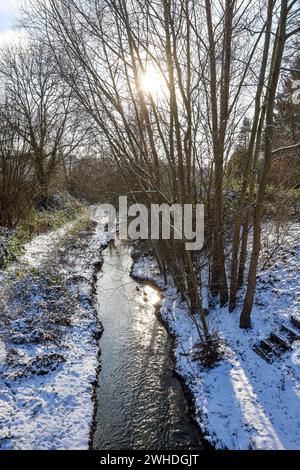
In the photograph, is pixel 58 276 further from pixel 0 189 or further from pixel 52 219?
pixel 52 219

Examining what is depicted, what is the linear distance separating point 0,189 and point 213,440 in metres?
11.2

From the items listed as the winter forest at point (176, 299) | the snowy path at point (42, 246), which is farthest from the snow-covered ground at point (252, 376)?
the snowy path at point (42, 246)

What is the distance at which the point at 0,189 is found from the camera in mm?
12555

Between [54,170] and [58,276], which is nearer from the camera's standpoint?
[58,276]

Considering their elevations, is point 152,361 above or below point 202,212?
below

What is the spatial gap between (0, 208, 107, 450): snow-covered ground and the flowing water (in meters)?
0.29

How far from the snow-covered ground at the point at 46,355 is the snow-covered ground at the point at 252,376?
1811mm

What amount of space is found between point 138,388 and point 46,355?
6.01 feet

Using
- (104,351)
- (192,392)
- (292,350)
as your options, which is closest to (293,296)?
(292,350)

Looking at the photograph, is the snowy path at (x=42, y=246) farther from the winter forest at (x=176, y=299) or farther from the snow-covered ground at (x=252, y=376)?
the snow-covered ground at (x=252, y=376)

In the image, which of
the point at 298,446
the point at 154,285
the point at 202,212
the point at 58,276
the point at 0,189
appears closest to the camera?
the point at 298,446

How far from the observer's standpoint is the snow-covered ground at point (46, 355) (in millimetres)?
4789

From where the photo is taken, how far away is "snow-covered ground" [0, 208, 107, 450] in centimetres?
479

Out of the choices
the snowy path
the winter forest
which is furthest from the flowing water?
the snowy path
